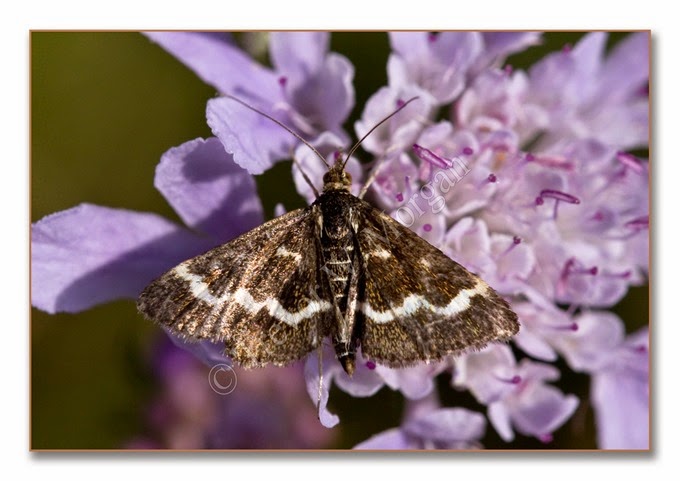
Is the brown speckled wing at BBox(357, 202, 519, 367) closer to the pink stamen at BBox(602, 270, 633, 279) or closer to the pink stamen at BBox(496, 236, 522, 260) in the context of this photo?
the pink stamen at BBox(496, 236, 522, 260)

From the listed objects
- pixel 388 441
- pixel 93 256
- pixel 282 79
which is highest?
pixel 282 79

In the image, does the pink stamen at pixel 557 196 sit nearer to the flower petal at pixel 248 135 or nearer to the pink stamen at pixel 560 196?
the pink stamen at pixel 560 196

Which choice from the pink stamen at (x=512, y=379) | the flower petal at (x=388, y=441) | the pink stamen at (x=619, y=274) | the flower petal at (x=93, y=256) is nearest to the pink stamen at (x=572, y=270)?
the pink stamen at (x=619, y=274)

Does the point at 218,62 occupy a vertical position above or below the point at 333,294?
above

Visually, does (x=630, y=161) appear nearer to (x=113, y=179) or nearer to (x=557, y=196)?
(x=557, y=196)

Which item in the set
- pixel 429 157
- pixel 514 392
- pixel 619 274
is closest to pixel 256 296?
pixel 429 157

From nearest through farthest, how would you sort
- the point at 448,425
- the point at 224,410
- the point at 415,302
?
the point at 415,302 < the point at 448,425 < the point at 224,410

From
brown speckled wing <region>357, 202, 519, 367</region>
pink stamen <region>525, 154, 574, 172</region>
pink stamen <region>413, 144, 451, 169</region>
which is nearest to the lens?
brown speckled wing <region>357, 202, 519, 367</region>

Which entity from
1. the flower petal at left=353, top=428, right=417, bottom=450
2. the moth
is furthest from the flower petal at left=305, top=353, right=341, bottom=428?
the flower petal at left=353, top=428, right=417, bottom=450

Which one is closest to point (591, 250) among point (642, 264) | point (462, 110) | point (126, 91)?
point (642, 264)
